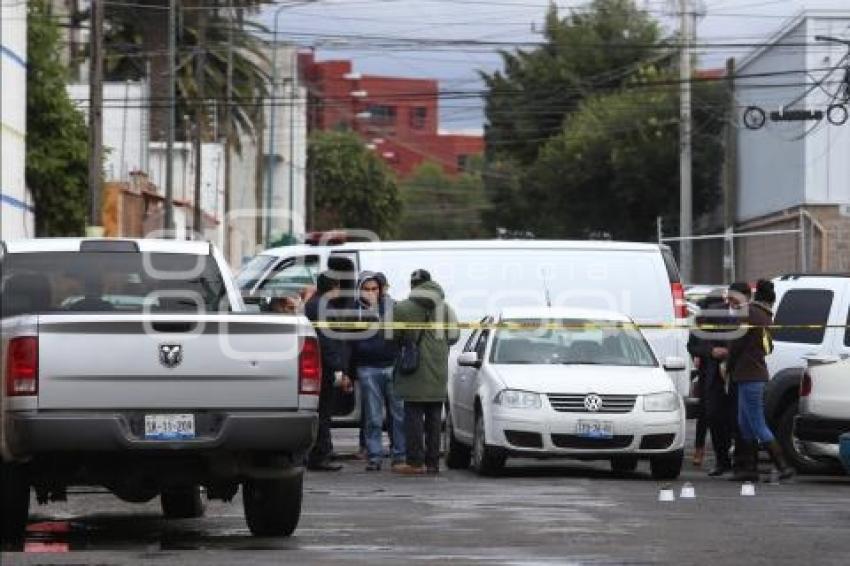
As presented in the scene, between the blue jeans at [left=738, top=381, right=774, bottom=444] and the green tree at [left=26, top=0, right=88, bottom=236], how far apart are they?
106ft

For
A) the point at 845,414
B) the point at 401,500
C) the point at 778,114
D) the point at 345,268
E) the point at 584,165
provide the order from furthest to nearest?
1. the point at 584,165
2. the point at 778,114
3. the point at 345,268
4. the point at 845,414
5. the point at 401,500

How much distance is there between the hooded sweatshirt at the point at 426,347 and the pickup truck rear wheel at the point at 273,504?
622 cm

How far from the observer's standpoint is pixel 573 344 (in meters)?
19.6

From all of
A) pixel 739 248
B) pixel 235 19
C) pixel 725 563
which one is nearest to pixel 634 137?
pixel 739 248

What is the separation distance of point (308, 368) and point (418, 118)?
560 feet

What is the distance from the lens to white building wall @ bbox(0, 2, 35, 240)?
42625 millimetres

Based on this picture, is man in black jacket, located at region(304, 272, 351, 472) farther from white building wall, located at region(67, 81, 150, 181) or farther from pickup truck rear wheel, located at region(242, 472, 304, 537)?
white building wall, located at region(67, 81, 150, 181)

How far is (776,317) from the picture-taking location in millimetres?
20625

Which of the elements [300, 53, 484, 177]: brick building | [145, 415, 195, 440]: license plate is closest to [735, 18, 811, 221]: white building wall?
[145, 415, 195, 440]: license plate

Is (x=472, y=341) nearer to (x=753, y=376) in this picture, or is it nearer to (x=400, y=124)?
(x=753, y=376)

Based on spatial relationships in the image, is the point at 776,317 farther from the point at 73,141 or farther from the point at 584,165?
the point at 584,165

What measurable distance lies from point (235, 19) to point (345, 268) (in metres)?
38.0

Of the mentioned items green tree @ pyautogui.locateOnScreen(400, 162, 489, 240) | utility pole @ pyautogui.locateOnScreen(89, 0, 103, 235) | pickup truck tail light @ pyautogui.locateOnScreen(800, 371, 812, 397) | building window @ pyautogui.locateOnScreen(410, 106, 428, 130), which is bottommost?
pickup truck tail light @ pyautogui.locateOnScreen(800, 371, 812, 397)

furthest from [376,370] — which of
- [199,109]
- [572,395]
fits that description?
[199,109]
